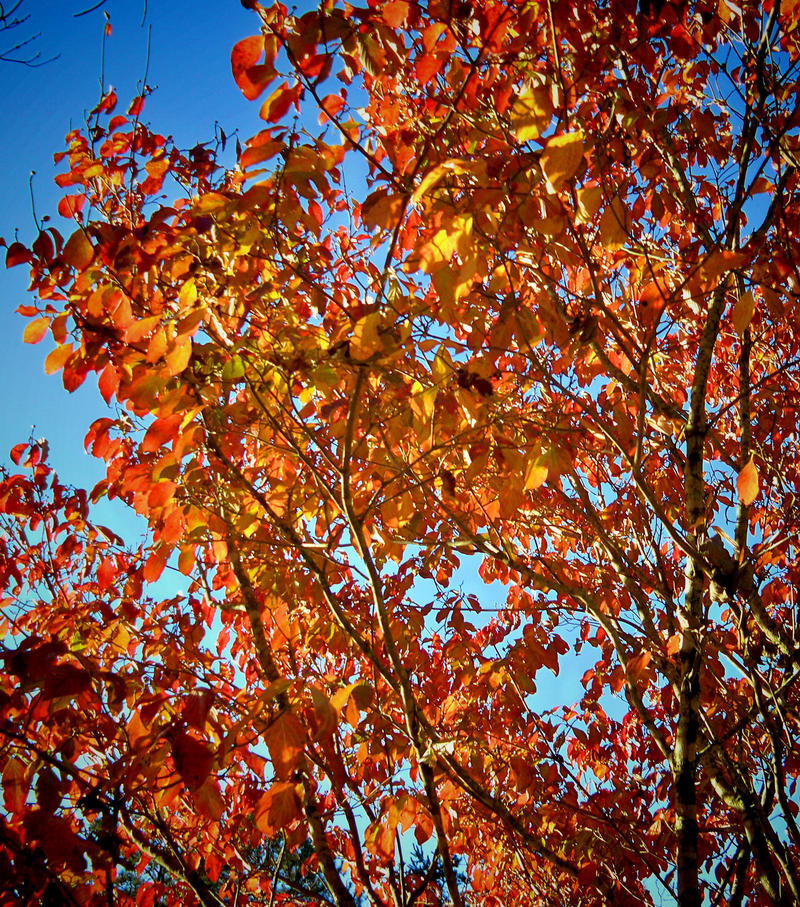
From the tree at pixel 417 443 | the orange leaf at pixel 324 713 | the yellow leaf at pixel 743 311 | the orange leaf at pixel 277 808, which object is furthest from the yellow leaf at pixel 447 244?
the orange leaf at pixel 277 808

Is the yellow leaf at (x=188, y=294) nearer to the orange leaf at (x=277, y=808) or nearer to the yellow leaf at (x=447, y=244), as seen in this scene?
the yellow leaf at (x=447, y=244)

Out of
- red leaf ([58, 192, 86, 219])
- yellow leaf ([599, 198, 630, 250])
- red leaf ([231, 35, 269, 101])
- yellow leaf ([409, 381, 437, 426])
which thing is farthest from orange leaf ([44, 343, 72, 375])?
yellow leaf ([599, 198, 630, 250])

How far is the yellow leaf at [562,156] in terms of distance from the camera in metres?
1.50

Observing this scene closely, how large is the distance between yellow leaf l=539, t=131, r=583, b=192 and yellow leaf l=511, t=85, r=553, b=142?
9cm

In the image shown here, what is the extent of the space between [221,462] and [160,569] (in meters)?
0.52

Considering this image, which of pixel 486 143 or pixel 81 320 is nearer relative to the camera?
pixel 81 320

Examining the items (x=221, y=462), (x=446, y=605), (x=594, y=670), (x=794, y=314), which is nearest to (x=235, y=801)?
(x=446, y=605)

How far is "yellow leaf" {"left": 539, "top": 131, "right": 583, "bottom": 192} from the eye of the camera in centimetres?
150

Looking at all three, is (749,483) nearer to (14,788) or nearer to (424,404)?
(424,404)

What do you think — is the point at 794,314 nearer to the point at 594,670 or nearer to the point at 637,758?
the point at 594,670

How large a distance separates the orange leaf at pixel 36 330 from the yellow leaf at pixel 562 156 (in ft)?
6.36

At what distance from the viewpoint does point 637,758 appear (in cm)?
495

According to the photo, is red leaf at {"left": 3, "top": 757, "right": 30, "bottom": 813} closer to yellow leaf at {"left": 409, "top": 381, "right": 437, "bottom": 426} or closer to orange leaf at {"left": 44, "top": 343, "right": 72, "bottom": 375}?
orange leaf at {"left": 44, "top": 343, "right": 72, "bottom": 375}

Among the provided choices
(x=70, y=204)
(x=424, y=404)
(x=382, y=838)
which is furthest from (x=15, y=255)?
(x=382, y=838)
